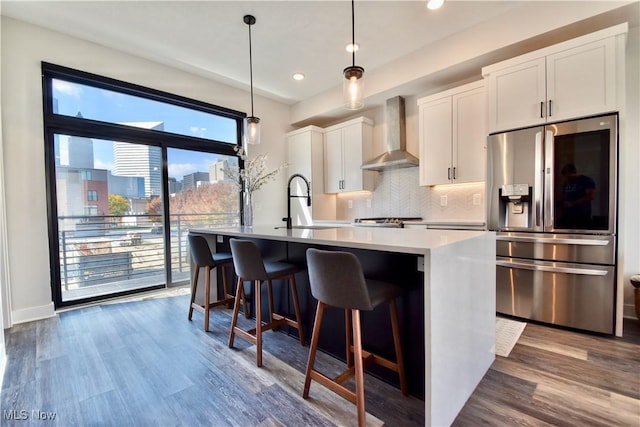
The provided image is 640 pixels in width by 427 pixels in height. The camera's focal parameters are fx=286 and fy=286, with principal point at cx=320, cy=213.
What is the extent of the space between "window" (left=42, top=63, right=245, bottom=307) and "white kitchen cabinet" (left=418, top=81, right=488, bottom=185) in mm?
2936

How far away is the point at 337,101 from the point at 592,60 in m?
2.90

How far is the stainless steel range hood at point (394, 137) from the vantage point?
3980 millimetres

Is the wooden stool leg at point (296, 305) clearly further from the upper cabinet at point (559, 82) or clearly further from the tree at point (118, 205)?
the tree at point (118, 205)

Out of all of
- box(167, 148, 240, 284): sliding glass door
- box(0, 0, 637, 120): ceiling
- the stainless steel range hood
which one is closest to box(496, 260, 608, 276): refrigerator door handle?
the stainless steel range hood

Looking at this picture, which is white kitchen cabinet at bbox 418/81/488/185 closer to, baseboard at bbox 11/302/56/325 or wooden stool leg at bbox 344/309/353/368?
wooden stool leg at bbox 344/309/353/368

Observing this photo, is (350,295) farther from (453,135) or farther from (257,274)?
(453,135)

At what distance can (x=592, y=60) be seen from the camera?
7.69 feet

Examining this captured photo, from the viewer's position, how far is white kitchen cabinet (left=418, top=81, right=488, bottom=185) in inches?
129

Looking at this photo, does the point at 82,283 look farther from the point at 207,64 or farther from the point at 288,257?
the point at 207,64

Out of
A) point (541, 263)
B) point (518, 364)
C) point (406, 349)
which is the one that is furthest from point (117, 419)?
point (541, 263)

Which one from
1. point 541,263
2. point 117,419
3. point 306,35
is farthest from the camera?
point 306,35

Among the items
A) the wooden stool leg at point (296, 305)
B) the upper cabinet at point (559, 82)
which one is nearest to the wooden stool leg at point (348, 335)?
the wooden stool leg at point (296, 305)

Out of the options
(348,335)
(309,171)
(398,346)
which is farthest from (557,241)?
(309,171)

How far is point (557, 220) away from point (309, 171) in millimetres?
3289
